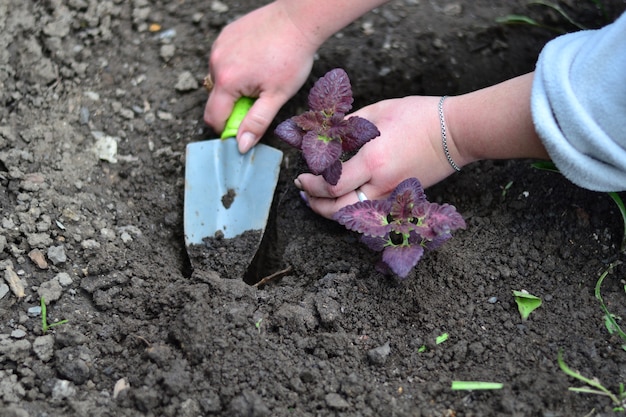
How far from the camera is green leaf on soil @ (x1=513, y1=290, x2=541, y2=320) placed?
161 centimetres

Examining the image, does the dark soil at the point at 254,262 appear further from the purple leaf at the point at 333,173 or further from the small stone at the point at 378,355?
the purple leaf at the point at 333,173

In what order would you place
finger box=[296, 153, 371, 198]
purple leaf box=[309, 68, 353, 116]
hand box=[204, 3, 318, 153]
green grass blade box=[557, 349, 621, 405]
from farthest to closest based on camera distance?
hand box=[204, 3, 318, 153]
finger box=[296, 153, 371, 198]
purple leaf box=[309, 68, 353, 116]
green grass blade box=[557, 349, 621, 405]

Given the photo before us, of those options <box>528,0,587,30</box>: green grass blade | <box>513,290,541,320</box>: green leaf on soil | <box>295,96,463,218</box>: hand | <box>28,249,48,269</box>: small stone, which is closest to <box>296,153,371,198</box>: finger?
<box>295,96,463,218</box>: hand

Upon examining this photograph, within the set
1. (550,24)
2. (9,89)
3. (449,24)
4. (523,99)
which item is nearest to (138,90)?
(9,89)

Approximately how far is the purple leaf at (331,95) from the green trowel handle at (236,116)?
35 centimetres

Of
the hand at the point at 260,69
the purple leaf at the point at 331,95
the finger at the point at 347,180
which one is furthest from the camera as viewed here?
the hand at the point at 260,69

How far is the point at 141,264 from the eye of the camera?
177 centimetres

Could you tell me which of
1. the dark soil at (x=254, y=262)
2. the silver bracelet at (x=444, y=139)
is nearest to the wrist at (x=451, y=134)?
the silver bracelet at (x=444, y=139)

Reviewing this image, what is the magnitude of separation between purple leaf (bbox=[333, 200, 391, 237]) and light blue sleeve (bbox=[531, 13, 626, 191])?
39 centimetres

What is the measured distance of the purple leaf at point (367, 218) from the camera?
5.10ft

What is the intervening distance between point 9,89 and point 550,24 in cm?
164

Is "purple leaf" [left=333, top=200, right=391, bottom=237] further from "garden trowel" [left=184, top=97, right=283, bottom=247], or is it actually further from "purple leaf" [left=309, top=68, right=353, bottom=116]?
"garden trowel" [left=184, top=97, right=283, bottom=247]

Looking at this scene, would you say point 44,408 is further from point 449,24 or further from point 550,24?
point 550,24

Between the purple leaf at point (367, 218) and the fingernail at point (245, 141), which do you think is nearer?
the purple leaf at point (367, 218)
